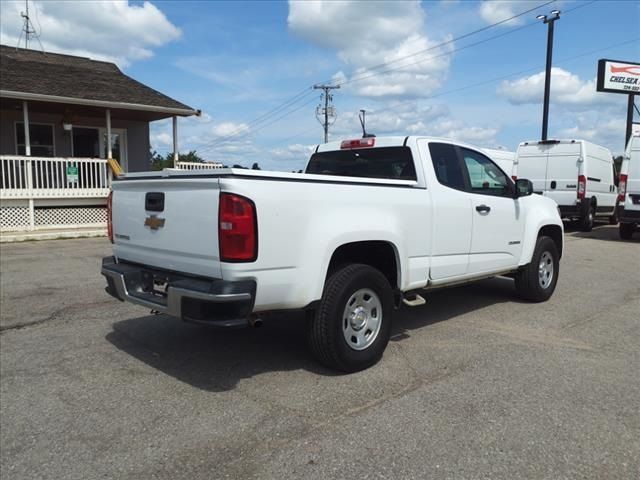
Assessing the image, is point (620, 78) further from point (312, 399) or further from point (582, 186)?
point (312, 399)

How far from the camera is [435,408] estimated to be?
3656mm

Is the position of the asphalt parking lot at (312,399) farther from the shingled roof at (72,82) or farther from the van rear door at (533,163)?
the van rear door at (533,163)

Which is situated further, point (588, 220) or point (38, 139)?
point (38, 139)

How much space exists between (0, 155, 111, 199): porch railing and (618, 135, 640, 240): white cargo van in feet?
43.7

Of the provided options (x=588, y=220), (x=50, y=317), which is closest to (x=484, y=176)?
(x=50, y=317)

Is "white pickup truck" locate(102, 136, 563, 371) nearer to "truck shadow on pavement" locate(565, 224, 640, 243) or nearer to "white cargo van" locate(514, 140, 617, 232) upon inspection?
"truck shadow on pavement" locate(565, 224, 640, 243)

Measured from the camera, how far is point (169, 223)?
401cm

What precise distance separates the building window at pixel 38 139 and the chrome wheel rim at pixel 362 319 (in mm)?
15808

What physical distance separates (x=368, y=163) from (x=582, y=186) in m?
12.2

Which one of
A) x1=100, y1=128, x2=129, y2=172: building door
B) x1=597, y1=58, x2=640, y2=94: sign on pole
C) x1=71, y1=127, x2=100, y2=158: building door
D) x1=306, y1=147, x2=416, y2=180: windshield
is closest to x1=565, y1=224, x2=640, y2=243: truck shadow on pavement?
x1=597, y1=58, x2=640, y2=94: sign on pole

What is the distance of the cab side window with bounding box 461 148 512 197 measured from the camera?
562 cm

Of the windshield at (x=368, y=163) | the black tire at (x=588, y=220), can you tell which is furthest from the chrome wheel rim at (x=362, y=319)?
the black tire at (x=588, y=220)

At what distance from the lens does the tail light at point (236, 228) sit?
11.5ft

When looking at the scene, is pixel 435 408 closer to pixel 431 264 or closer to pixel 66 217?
pixel 431 264
